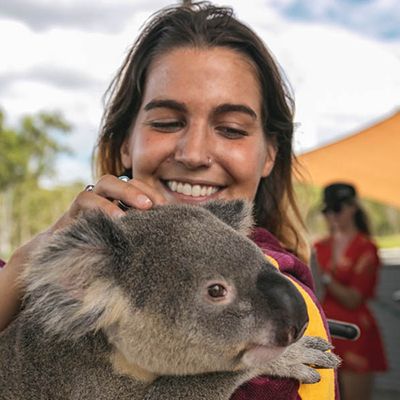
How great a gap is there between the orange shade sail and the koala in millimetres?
5266

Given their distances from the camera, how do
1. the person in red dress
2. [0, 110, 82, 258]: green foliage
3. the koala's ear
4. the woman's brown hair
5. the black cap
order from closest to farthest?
the koala's ear < the woman's brown hair < the person in red dress < the black cap < [0, 110, 82, 258]: green foliage

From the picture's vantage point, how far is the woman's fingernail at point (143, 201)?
1812 millimetres

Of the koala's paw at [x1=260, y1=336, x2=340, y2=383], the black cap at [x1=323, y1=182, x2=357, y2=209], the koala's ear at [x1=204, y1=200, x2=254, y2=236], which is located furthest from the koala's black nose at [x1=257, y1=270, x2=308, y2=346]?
the black cap at [x1=323, y1=182, x2=357, y2=209]

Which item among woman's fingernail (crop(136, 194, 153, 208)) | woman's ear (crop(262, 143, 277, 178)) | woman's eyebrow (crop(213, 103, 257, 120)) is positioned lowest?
woman's ear (crop(262, 143, 277, 178))

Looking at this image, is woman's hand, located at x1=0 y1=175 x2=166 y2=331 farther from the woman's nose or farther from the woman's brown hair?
the woman's brown hair

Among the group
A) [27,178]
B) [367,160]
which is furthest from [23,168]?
[367,160]

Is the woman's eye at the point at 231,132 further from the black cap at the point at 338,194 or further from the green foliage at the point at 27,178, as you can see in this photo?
the green foliage at the point at 27,178

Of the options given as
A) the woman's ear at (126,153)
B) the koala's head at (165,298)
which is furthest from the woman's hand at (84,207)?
the woman's ear at (126,153)

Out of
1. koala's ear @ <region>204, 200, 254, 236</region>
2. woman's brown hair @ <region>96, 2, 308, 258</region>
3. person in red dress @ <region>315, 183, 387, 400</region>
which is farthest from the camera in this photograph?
person in red dress @ <region>315, 183, 387, 400</region>

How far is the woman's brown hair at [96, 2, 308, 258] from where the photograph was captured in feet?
7.96

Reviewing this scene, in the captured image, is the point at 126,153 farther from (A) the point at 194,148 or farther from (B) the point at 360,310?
(B) the point at 360,310

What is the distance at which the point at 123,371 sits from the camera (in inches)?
66.7

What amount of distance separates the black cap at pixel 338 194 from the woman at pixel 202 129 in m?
3.53

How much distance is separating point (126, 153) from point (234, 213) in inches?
32.4
